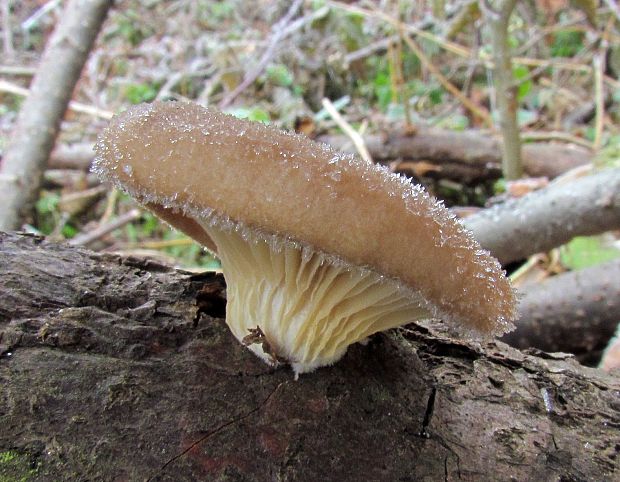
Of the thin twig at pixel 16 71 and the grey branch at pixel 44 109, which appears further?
the thin twig at pixel 16 71

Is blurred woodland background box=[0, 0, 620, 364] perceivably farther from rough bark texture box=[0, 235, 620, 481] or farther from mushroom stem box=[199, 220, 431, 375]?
mushroom stem box=[199, 220, 431, 375]

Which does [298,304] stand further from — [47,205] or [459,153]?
[47,205]

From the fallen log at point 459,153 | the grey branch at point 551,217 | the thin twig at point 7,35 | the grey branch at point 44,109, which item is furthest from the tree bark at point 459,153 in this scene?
the thin twig at point 7,35

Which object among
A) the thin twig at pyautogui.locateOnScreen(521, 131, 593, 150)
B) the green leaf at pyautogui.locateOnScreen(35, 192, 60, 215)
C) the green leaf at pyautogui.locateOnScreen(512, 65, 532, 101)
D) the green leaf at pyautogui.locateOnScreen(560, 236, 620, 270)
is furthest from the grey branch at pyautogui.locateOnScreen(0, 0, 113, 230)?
the green leaf at pyautogui.locateOnScreen(512, 65, 532, 101)

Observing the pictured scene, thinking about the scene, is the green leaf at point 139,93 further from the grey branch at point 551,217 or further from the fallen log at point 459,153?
the grey branch at point 551,217

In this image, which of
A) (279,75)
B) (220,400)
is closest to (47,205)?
(279,75)
